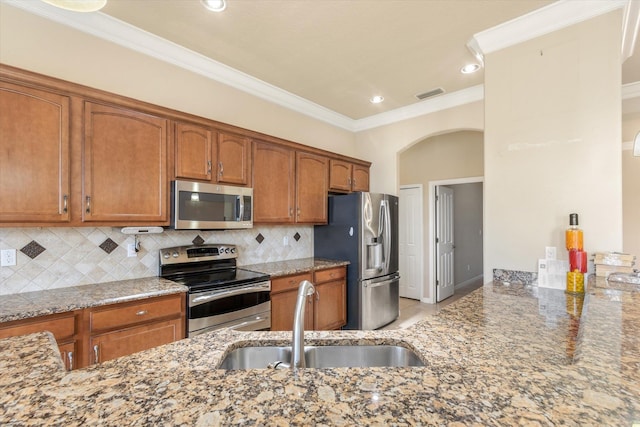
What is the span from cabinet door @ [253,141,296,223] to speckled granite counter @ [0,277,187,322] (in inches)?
44.1

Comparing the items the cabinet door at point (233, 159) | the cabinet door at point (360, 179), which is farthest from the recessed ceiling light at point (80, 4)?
the cabinet door at point (360, 179)

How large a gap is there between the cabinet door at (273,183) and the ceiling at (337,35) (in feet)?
2.75

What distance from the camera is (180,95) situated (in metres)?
2.83

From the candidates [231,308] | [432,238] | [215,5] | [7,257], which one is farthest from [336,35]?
[432,238]

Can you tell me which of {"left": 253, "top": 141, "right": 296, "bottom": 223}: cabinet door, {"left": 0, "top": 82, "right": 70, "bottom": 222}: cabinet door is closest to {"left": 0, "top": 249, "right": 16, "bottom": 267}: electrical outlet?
{"left": 0, "top": 82, "right": 70, "bottom": 222}: cabinet door

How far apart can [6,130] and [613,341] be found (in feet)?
9.75

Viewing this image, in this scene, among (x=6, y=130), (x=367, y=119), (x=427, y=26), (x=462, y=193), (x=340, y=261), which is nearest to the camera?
(x=6, y=130)

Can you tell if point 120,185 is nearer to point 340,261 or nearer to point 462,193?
point 340,261

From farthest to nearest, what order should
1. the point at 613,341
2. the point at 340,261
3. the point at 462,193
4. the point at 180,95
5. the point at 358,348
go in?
the point at 462,193 → the point at 340,261 → the point at 180,95 → the point at 358,348 → the point at 613,341

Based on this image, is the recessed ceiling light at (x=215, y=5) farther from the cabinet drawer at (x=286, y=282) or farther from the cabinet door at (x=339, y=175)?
the cabinet drawer at (x=286, y=282)

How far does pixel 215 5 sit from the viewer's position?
2152mm

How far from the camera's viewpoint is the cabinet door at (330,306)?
3.28m

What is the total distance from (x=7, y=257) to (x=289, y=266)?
7.05ft

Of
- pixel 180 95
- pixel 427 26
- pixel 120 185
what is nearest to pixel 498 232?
→ pixel 427 26
